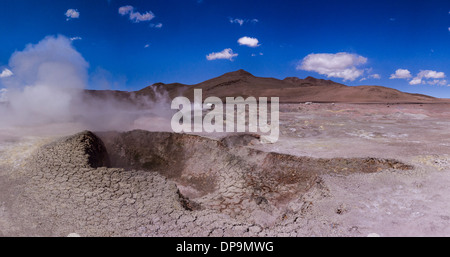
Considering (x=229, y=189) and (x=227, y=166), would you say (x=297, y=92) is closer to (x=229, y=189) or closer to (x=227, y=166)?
(x=227, y=166)

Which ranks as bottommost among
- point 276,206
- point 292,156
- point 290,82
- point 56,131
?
point 276,206

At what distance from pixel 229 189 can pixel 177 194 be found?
1.31 meters

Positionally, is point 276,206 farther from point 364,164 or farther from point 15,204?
point 15,204

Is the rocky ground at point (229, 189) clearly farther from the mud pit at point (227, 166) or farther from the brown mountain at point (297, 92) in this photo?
the brown mountain at point (297, 92)

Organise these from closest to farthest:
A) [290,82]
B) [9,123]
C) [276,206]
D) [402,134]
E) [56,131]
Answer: [276,206] < [56,131] < [9,123] < [402,134] < [290,82]

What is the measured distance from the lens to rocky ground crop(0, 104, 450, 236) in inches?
126

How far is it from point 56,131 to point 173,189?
14.1 feet

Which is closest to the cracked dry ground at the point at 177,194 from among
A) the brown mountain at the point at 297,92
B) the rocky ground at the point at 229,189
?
the rocky ground at the point at 229,189

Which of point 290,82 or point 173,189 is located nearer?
point 173,189

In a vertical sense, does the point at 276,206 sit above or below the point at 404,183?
below

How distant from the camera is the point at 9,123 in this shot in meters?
7.42

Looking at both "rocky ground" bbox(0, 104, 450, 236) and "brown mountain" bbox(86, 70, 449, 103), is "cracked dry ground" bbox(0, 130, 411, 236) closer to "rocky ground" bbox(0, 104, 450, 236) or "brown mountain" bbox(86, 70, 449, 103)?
"rocky ground" bbox(0, 104, 450, 236)
